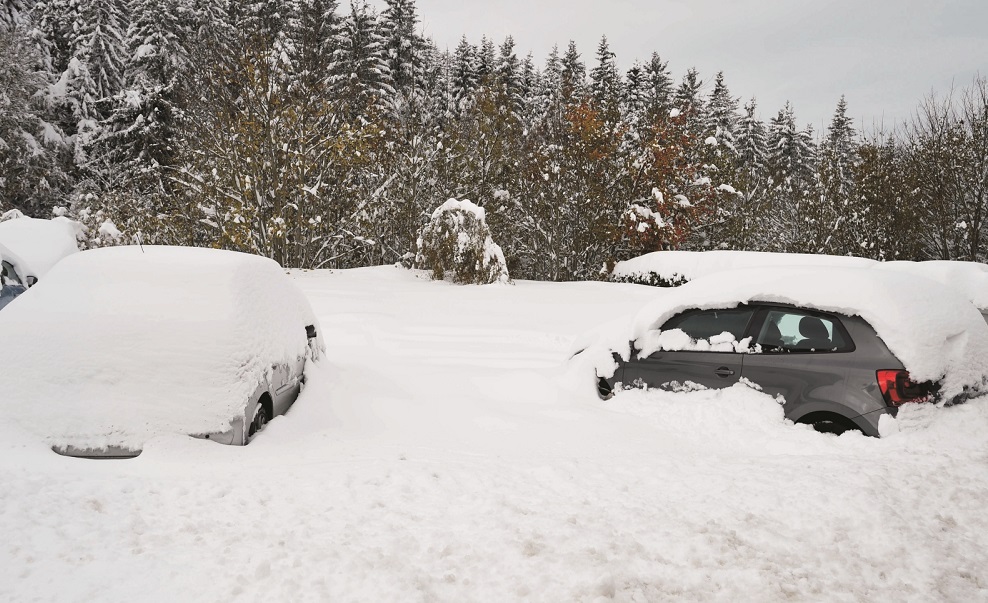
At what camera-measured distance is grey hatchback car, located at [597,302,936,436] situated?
4.34 meters

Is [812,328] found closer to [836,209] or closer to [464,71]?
[836,209]

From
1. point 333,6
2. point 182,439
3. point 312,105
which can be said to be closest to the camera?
Result: point 182,439

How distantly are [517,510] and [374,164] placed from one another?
731 inches

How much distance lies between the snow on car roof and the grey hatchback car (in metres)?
0.09

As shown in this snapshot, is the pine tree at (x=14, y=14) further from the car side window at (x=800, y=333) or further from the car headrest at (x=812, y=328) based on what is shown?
the car headrest at (x=812, y=328)

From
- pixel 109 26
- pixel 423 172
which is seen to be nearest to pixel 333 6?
pixel 109 26

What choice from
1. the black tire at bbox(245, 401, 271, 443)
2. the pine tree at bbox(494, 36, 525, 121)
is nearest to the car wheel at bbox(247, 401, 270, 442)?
the black tire at bbox(245, 401, 271, 443)

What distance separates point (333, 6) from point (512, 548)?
3835 cm

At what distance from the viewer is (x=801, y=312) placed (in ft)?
16.1

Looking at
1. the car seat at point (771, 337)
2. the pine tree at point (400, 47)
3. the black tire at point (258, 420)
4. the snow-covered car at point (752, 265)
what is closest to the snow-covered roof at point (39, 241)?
the black tire at point (258, 420)

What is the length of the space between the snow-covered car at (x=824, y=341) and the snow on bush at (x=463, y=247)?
961 cm

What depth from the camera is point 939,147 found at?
19.6m

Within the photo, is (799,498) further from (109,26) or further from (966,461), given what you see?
(109,26)

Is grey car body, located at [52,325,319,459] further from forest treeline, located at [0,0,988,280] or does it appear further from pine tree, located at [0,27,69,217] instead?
pine tree, located at [0,27,69,217]
